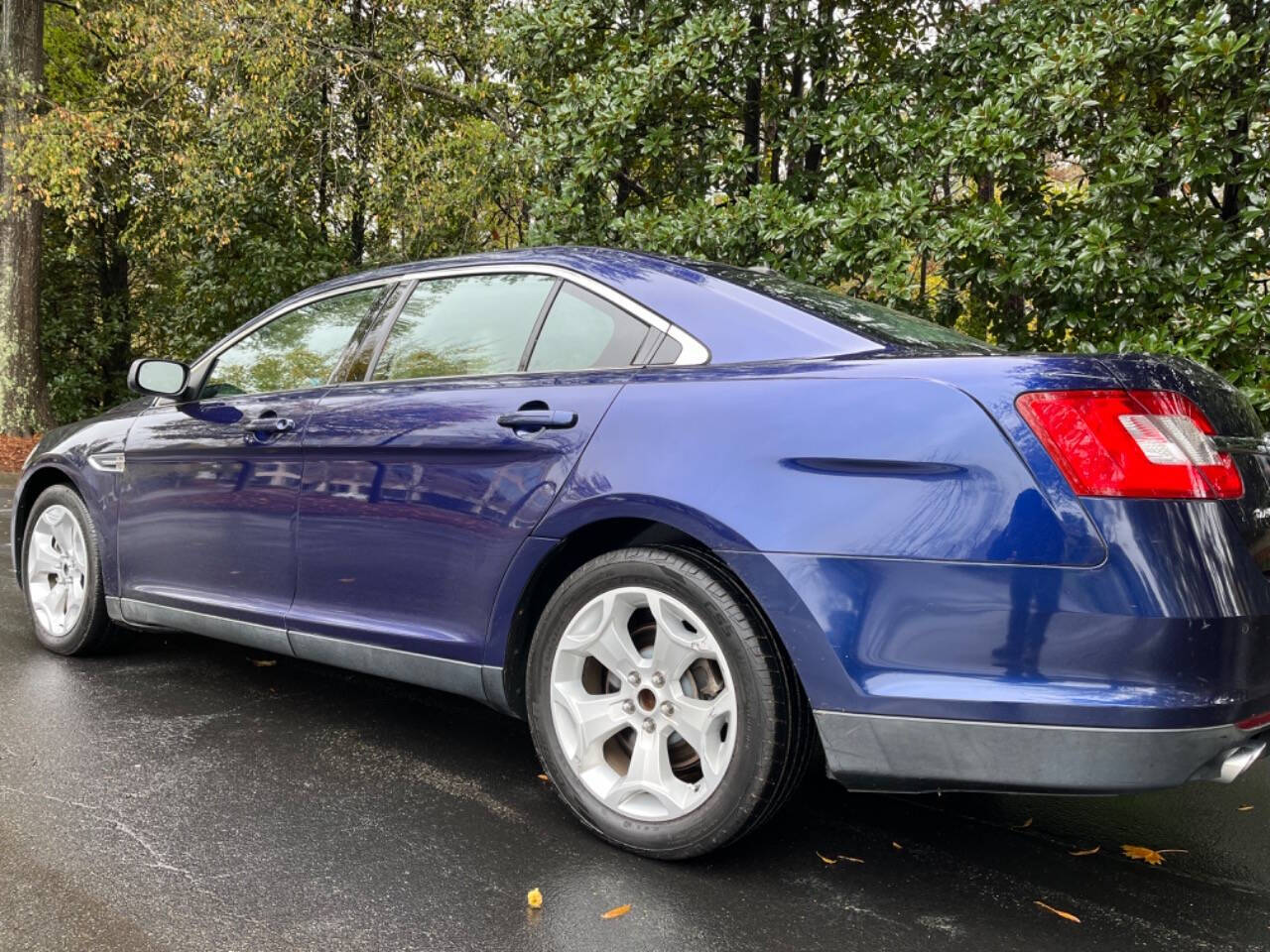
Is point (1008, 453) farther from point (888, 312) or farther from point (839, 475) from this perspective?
point (888, 312)

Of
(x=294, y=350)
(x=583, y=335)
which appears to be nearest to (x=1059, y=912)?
(x=583, y=335)

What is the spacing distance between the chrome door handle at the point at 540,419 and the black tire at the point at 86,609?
244 cm

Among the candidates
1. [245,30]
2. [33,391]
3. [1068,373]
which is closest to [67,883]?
[1068,373]

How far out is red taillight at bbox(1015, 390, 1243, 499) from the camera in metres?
2.26

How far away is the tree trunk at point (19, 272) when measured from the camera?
1459 cm

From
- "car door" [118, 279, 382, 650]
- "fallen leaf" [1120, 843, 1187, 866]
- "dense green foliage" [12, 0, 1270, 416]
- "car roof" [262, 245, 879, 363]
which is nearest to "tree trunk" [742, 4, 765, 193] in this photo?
"dense green foliage" [12, 0, 1270, 416]

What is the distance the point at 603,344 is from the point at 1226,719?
1.79 meters

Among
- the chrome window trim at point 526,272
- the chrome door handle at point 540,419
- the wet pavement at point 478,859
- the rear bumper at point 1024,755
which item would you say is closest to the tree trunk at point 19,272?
the chrome window trim at point 526,272

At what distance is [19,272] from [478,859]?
14763 millimetres

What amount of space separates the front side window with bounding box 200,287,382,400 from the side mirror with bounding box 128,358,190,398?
101 mm

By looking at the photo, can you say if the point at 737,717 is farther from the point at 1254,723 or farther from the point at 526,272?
the point at 526,272

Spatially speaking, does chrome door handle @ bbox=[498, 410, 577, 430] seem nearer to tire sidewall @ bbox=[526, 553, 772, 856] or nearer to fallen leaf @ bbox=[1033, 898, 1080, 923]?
tire sidewall @ bbox=[526, 553, 772, 856]

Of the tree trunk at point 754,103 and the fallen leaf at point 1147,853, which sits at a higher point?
the tree trunk at point 754,103

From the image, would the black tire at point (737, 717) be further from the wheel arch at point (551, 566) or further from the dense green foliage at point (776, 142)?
the dense green foliage at point (776, 142)
